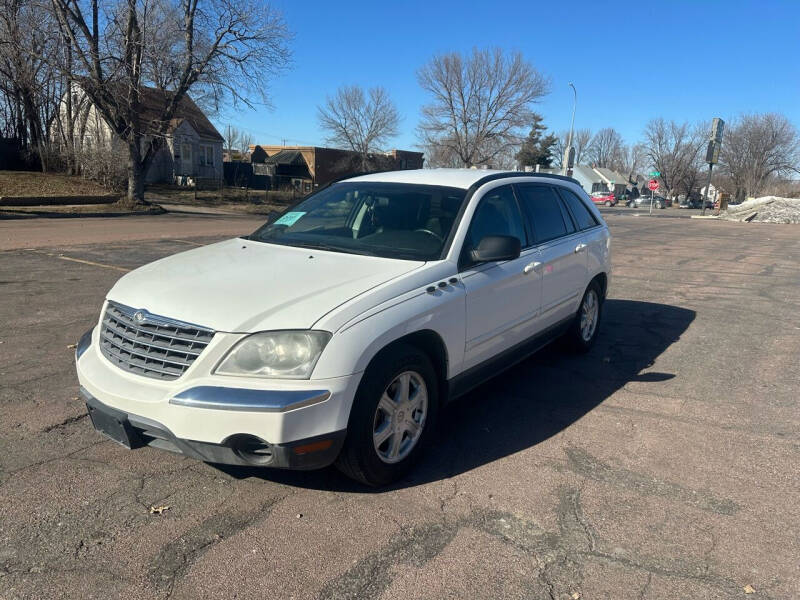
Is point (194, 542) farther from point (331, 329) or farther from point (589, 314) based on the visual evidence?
point (589, 314)

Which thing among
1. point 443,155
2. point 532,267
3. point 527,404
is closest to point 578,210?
point 532,267

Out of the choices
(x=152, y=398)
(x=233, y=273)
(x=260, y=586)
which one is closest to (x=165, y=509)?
(x=152, y=398)

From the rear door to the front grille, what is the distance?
2786mm

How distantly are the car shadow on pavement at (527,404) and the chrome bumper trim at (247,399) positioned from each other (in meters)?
0.83

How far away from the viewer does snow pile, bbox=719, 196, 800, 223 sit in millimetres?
38406

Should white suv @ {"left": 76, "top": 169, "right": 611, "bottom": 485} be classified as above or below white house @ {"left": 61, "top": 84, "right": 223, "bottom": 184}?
below

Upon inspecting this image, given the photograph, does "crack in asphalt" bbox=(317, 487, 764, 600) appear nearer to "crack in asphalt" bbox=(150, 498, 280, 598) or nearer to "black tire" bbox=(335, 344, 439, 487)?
"black tire" bbox=(335, 344, 439, 487)

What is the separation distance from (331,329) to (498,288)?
158cm

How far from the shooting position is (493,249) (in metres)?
3.79

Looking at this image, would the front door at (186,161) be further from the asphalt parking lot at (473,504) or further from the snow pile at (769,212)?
the asphalt parking lot at (473,504)

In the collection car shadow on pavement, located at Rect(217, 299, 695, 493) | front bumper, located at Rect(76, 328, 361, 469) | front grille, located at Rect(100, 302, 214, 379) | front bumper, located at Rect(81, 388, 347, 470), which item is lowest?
car shadow on pavement, located at Rect(217, 299, 695, 493)

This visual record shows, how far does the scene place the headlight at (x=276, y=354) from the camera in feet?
9.26

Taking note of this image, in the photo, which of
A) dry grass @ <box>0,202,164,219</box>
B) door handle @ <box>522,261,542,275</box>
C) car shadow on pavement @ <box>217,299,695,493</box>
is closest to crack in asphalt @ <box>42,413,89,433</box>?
car shadow on pavement @ <box>217,299,695,493</box>

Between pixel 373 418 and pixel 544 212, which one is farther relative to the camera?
pixel 544 212
